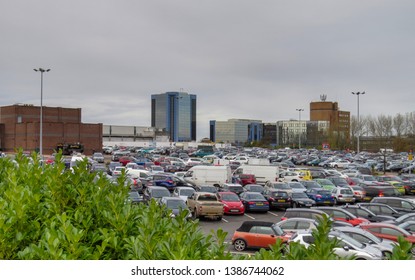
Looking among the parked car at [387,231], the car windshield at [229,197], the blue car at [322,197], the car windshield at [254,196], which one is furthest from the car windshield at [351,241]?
the blue car at [322,197]

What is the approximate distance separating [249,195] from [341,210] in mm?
6826

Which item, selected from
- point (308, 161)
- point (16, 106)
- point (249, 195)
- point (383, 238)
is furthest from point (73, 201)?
point (16, 106)

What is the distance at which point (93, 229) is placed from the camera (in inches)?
242

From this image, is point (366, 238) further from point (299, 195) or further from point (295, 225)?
point (299, 195)

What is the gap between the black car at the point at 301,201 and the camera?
28375 millimetres

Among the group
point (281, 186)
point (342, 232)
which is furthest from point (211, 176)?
point (342, 232)

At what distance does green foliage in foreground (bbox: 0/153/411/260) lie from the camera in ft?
14.5

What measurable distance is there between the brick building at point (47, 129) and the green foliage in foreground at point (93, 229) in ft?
232

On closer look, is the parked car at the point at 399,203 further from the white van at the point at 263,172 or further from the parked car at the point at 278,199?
the white van at the point at 263,172

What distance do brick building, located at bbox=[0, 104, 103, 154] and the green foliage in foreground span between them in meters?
70.6

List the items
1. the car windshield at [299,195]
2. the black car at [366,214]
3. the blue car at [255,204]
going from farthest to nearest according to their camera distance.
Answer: the car windshield at [299,195], the blue car at [255,204], the black car at [366,214]

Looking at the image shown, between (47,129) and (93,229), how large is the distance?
239ft
